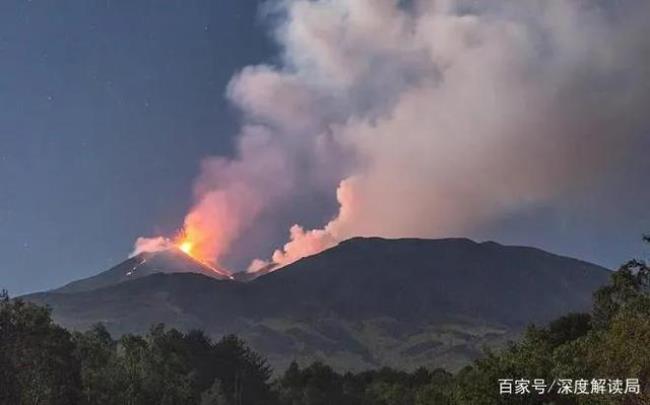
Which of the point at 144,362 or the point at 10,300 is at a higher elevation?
the point at 10,300

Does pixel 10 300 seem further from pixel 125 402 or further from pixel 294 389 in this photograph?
pixel 294 389

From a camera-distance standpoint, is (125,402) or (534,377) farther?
(125,402)

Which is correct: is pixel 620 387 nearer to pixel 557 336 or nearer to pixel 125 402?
pixel 557 336

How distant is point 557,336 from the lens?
269 feet

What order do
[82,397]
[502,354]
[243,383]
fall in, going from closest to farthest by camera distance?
[502,354]
[82,397]
[243,383]

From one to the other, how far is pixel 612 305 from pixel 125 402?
171 ft

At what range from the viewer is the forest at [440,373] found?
1534 inches

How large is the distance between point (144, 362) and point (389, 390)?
6187cm

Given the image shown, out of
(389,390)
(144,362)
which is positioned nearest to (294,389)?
(389,390)

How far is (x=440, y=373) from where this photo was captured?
13950 centimetres

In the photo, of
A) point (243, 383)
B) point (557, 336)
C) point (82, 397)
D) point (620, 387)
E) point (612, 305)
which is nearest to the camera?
point (620, 387)

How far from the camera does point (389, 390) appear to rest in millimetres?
142000

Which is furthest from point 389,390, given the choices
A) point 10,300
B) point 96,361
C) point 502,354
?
point 502,354

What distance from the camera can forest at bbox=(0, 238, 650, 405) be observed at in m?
39.0
